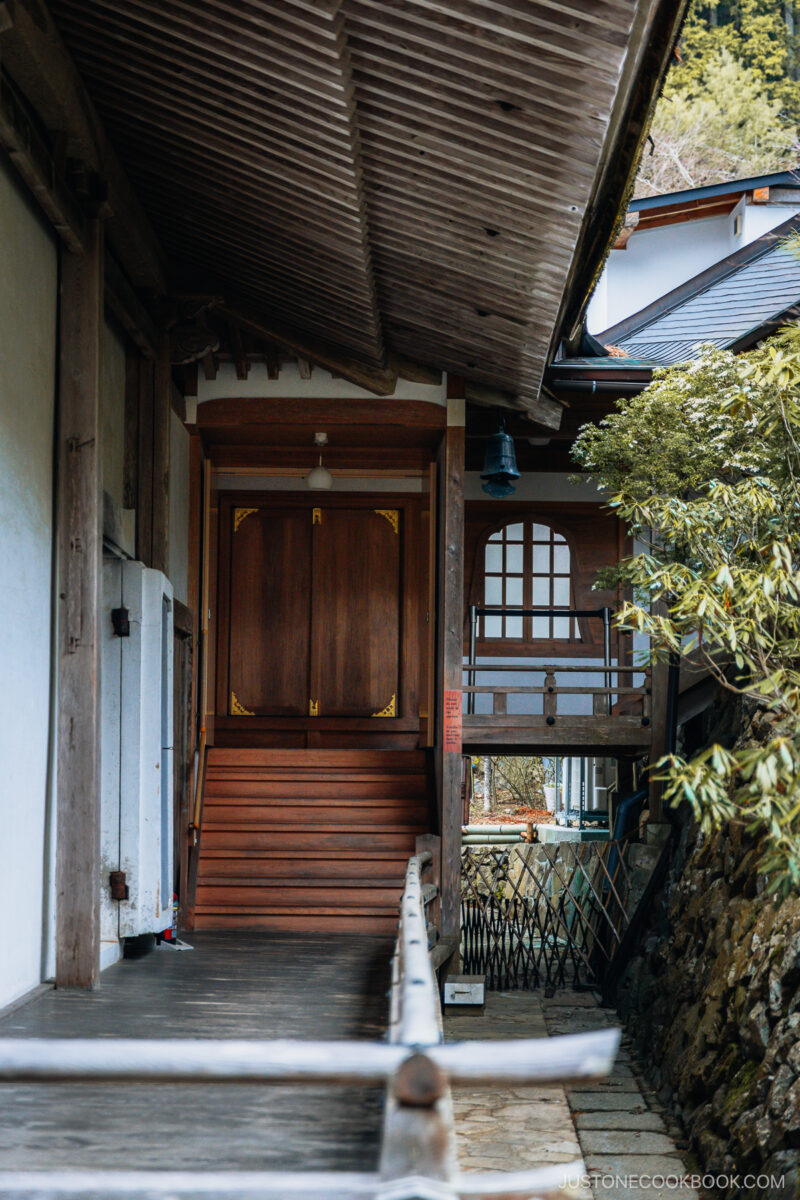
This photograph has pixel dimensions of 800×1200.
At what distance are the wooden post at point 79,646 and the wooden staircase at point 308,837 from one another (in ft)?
9.15

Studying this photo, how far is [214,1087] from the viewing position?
4.23 metres

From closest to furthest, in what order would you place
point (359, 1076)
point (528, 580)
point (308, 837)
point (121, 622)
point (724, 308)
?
point (359, 1076) < point (121, 622) < point (308, 837) < point (528, 580) < point (724, 308)

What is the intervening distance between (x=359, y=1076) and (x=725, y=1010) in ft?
19.0

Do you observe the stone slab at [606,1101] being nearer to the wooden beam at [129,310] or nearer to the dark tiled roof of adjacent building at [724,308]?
the dark tiled roof of adjacent building at [724,308]

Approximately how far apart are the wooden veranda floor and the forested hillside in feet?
61.8

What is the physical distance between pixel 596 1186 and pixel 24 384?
17.3 ft

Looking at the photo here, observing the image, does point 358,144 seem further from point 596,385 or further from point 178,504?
point 596,385

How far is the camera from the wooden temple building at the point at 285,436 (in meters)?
5.09

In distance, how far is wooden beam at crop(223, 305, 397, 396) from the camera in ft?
27.9

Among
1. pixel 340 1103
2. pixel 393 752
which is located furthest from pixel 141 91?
pixel 393 752

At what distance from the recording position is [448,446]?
9.12m

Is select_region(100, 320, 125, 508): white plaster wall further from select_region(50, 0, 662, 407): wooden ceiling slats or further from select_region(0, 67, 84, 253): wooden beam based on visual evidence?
select_region(0, 67, 84, 253): wooden beam

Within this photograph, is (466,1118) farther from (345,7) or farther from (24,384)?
(345,7)

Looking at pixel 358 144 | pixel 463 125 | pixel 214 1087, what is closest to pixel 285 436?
pixel 358 144
